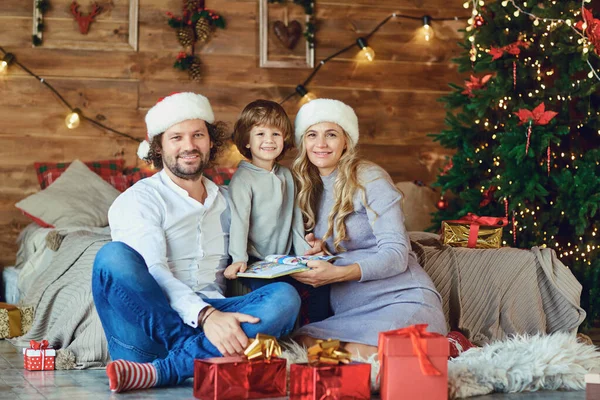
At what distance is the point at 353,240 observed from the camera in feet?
10.1

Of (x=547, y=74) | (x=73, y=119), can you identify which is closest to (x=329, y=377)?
(x=547, y=74)

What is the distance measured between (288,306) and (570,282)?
1444 millimetres

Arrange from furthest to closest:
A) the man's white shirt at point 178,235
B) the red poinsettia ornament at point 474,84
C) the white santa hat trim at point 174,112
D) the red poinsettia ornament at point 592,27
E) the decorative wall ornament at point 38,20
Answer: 1. the decorative wall ornament at point 38,20
2. the red poinsettia ornament at point 474,84
3. the red poinsettia ornament at point 592,27
4. the white santa hat trim at point 174,112
5. the man's white shirt at point 178,235

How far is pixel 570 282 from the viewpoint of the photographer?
3.60 meters

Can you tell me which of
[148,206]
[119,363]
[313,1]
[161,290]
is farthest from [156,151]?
[313,1]

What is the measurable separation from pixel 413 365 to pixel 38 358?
1.38m

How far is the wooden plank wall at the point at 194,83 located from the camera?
5.23m

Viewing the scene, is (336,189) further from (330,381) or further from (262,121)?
(330,381)

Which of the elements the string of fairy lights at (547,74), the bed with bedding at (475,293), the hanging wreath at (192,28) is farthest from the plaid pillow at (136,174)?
the string of fairy lights at (547,74)

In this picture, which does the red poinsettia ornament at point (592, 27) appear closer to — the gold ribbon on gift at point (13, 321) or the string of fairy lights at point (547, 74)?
the string of fairy lights at point (547, 74)

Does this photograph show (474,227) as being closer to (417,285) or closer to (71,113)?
(417,285)

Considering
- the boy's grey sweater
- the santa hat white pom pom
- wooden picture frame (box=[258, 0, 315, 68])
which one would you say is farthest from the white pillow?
the boy's grey sweater

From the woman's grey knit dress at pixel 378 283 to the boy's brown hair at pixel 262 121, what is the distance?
12.2 inches

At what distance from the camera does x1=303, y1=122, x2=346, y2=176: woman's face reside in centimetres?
311
